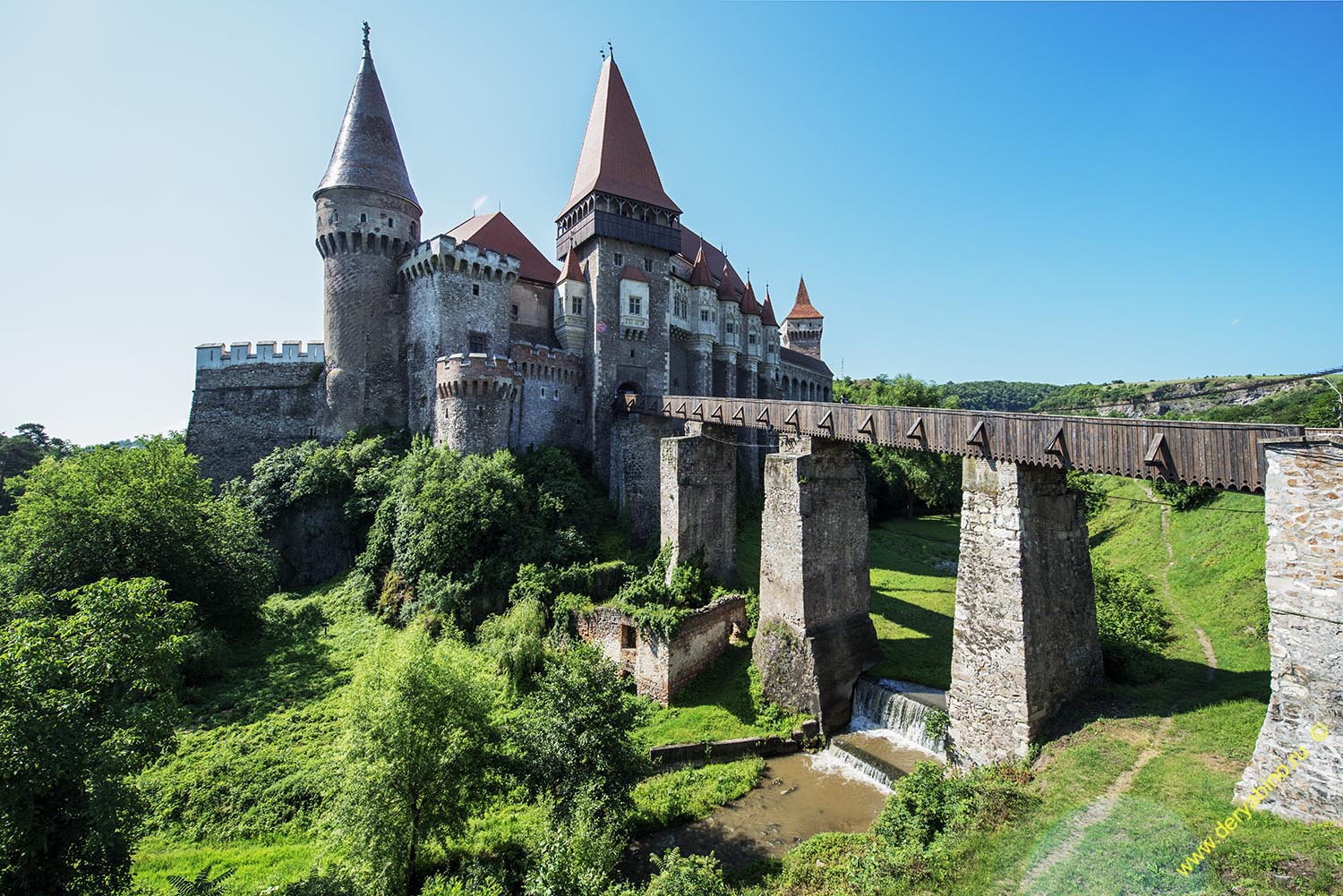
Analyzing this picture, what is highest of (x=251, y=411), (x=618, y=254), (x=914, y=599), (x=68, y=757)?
(x=618, y=254)

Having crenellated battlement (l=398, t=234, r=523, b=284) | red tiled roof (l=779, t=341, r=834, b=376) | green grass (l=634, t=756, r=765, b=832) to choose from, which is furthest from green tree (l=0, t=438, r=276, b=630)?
red tiled roof (l=779, t=341, r=834, b=376)

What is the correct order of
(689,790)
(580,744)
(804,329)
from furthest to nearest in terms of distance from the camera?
1. (804,329)
2. (689,790)
3. (580,744)

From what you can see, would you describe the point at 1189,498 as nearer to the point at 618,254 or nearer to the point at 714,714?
the point at 714,714

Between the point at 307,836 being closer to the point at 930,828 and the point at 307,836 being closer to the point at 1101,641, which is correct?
the point at 930,828

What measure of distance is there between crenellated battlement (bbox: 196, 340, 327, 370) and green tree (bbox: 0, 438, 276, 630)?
7.87 m

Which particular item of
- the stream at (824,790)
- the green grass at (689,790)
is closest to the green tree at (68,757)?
the stream at (824,790)

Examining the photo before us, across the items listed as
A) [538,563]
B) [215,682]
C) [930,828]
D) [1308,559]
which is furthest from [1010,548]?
[215,682]

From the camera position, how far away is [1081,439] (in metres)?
11.1

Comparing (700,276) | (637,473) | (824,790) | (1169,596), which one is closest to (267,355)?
(637,473)

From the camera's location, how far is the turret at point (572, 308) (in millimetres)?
29422

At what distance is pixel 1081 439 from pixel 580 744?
11259 millimetres

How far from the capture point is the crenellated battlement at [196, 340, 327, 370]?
1164 inches

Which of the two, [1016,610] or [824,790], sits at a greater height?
[1016,610]

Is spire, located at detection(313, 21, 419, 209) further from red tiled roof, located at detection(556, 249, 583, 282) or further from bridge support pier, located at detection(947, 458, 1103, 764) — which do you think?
bridge support pier, located at detection(947, 458, 1103, 764)
